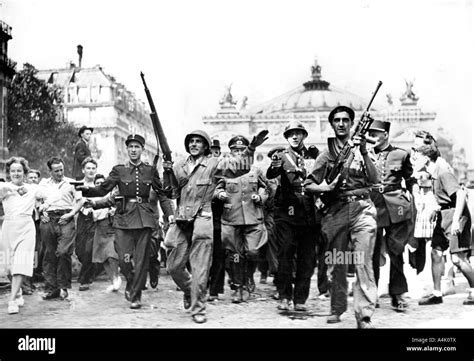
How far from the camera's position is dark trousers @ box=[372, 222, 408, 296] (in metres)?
6.70

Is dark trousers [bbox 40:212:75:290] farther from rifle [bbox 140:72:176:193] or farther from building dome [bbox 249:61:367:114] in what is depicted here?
building dome [bbox 249:61:367:114]

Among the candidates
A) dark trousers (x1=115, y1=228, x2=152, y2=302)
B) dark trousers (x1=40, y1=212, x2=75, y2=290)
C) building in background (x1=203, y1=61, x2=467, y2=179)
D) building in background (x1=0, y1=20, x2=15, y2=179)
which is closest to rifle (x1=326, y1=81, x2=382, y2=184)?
building in background (x1=203, y1=61, x2=467, y2=179)

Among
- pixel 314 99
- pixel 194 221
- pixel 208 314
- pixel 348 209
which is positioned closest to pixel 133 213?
A: pixel 194 221

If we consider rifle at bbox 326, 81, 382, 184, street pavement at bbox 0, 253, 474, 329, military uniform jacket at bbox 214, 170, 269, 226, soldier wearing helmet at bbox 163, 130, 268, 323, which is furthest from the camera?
military uniform jacket at bbox 214, 170, 269, 226

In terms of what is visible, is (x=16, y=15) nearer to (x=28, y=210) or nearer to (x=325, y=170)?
(x=28, y=210)

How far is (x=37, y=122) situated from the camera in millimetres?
8719

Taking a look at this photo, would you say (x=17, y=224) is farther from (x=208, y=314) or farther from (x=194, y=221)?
(x=208, y=314)

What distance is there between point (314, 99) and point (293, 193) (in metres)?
1.64

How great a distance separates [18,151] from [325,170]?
4.11 meters

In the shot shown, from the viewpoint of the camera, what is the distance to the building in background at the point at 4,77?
790 centimetres

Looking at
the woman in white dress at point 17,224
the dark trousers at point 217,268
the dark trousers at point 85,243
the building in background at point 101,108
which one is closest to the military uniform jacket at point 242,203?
the dark trousers at point 217,268

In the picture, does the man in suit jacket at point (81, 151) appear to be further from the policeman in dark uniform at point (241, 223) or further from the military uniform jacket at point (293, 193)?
the military uniform jacket at point (293, 193)

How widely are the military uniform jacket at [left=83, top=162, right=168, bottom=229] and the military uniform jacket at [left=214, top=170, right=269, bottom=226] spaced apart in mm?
734

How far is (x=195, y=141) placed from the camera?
664 centimetres
